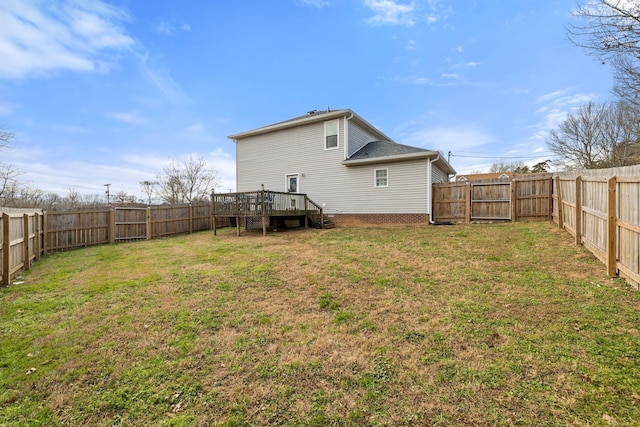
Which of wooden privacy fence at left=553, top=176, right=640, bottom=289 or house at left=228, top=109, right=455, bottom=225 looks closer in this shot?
→ wooden privacy fence at left=553, top=176, right=640, bottom=289

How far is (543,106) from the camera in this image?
56.7ft

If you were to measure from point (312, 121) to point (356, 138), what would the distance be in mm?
2435

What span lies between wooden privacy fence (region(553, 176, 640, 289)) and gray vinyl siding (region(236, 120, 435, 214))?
6267 millimetres

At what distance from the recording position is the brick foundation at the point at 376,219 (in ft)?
40.5

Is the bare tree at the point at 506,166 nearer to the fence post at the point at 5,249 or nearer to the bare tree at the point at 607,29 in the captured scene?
the bare tree at the point at 607,29

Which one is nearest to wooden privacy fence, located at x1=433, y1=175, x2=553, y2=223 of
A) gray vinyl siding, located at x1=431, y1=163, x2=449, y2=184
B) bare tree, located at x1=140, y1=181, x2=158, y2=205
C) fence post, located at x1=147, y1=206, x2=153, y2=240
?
gray vinyl siding, located at x1=431, y1=163, x2=449, y2=184

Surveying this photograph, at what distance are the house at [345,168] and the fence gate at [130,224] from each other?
5862 millimetres

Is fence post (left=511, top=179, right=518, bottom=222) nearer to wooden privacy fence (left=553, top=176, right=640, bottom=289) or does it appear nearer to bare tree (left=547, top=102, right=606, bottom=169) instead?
wooden privacy fence (left=553, top=176, right=640, bottom=289)

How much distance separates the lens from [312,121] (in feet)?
46.7

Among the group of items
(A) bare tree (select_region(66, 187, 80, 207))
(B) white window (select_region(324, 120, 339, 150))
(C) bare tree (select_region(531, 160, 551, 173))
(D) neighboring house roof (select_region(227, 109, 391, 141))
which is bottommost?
(A) bare tree (select_region(66, 187, 80, 207))

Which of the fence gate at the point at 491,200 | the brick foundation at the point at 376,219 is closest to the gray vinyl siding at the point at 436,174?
the fence gate at the point at 491,200

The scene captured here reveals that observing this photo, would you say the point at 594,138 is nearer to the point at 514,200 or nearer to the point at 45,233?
the point at 514,200

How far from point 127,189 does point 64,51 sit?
19.1 m

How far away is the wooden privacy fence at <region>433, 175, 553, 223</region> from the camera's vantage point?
36.1ft
